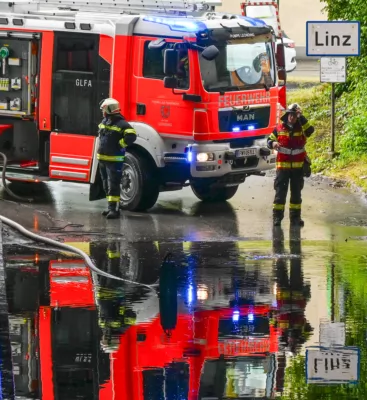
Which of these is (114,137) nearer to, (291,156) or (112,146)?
(112,146)

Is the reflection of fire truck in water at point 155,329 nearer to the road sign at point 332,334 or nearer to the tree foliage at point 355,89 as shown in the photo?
the road sign at point 332,334

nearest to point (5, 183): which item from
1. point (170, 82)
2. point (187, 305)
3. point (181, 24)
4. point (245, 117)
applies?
point (170, 82)

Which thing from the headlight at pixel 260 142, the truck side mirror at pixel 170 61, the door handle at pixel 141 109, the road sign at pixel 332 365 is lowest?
the road sign at pixel 332 365

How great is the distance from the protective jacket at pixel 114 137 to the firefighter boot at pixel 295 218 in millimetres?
2239

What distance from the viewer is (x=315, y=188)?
1953cm

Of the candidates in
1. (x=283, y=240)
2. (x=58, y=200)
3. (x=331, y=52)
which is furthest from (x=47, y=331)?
(x=331, y=52)

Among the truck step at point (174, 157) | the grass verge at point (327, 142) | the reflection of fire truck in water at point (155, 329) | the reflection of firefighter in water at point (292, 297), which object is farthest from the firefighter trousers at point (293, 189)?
the grass verge at point (327, 142)

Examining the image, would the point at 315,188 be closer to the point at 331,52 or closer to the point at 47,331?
the point at 331,52

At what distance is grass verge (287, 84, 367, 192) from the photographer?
2014 cm

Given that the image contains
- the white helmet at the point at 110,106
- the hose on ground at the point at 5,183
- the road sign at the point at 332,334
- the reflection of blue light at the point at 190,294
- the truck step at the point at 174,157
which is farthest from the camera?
the hose on ground at the point at 5,183

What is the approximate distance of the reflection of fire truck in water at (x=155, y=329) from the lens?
8.99 meters

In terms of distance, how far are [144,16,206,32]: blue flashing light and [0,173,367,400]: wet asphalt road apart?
2487mm

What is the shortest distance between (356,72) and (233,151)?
272 inches

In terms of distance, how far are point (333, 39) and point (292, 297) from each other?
Result: 8951mm
